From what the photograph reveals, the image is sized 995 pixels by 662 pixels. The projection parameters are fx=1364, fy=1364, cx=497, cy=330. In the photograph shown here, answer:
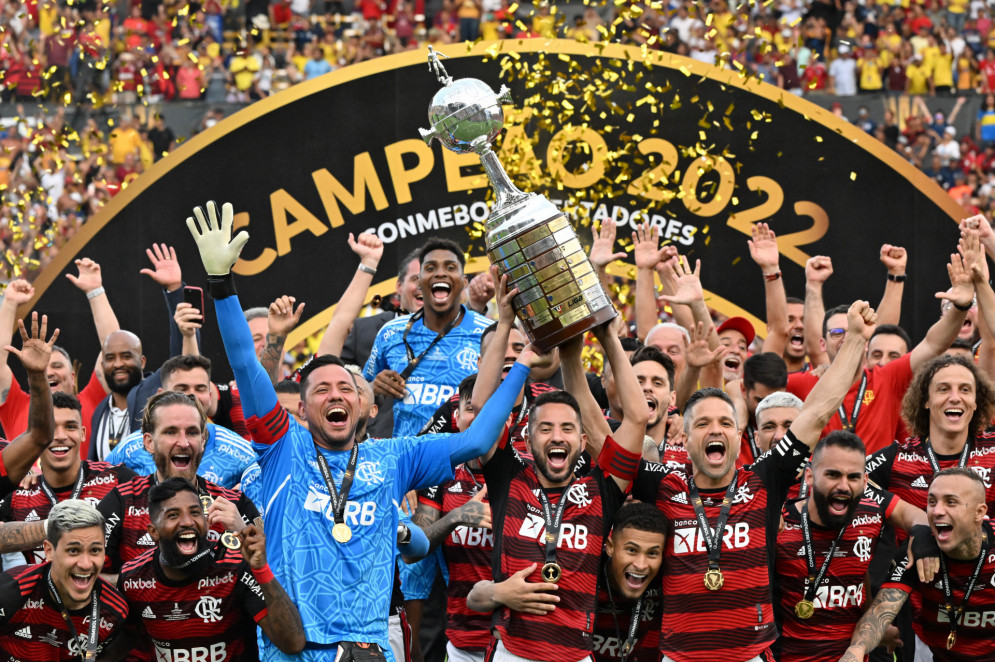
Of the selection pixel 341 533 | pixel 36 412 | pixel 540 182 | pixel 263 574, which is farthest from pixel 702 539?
pixel 540 182

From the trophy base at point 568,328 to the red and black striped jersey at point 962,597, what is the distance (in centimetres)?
198

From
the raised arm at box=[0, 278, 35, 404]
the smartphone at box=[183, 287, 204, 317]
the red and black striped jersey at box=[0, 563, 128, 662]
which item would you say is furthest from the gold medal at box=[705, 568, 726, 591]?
the raised arm at box=[0, 278, 35, 404]

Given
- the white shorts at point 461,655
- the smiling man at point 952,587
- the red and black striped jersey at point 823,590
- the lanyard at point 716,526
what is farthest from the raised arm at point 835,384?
the white shorts at point 461,655

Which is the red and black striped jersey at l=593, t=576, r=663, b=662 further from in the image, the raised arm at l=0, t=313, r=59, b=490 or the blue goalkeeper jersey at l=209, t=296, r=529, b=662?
the raised arm at l=0, t=313, r=59, b=490

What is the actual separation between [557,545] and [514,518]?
209 mm

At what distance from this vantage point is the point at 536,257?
5066 millimetres

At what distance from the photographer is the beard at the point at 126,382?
7672mm

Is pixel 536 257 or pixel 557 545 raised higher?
pixel 536 257

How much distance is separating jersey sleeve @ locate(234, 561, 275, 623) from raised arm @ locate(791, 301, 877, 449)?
229 cm

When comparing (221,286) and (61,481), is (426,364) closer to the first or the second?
(61,481)

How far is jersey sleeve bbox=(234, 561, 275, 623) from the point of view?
17.4 feet

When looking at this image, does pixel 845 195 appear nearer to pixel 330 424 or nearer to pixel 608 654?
pixel 608 654

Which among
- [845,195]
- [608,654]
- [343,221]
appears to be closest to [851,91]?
[845,195]

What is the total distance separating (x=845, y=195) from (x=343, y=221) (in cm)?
382
